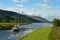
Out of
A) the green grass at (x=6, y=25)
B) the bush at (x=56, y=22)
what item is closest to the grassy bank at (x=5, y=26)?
the green grass at (x=6, y=25)

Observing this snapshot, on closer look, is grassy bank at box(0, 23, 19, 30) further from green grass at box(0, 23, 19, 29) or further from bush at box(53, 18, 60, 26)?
bush at box(53, 18, 60, 26)

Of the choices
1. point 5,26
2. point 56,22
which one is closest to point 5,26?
point 5,26

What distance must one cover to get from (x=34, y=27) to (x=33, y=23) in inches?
17.0

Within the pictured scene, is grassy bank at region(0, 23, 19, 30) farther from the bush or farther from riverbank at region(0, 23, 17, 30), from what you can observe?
the bush

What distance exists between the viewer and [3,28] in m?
14.8

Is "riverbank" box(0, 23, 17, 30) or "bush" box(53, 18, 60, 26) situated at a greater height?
"bush" box(53, 18, 60, 26)

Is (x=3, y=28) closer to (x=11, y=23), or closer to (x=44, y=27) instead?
(x=11, y=23)

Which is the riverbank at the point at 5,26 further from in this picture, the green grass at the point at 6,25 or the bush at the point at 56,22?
the bush at the point at 56,22

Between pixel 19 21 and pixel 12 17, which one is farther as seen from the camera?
pixel 12 17

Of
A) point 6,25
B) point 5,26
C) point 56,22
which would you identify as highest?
point 56,22

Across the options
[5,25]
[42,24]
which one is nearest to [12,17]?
[5,25]

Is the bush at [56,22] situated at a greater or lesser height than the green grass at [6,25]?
greater

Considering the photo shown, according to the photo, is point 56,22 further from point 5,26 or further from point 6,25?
point 5,26

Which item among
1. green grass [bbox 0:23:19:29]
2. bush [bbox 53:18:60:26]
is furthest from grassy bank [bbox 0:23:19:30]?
bush [bbox 53:18:60:26]
